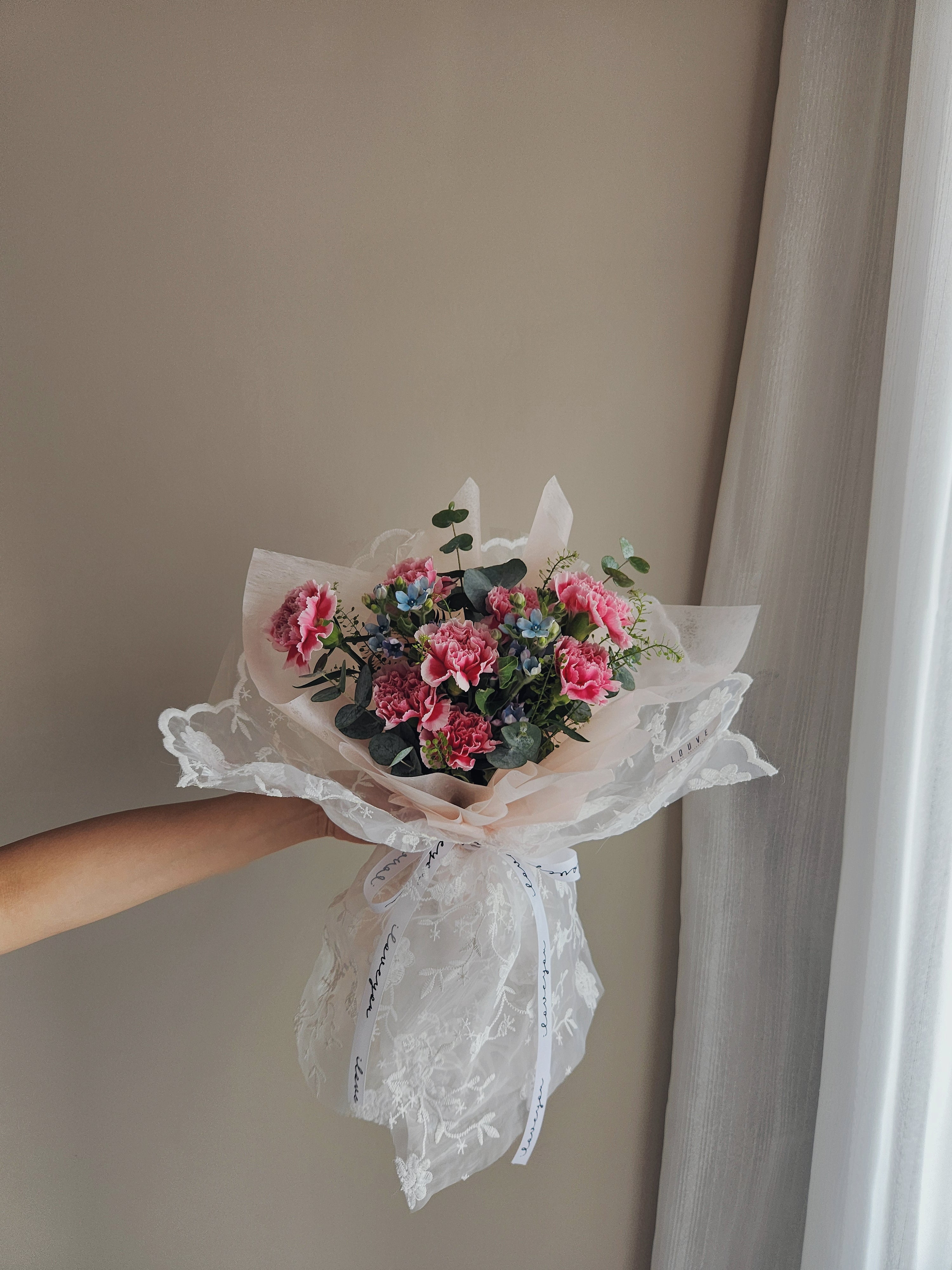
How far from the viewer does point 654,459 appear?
1.20 meters

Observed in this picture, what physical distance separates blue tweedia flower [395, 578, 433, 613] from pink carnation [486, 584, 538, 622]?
65mm

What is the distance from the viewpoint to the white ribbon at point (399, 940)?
2.71 ft

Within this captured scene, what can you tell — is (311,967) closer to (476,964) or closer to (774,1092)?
(476,964)

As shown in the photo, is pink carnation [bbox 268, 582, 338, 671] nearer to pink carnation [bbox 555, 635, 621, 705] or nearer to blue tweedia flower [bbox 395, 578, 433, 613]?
blue tweedia flower [bbox 395, 578, 433, 613]

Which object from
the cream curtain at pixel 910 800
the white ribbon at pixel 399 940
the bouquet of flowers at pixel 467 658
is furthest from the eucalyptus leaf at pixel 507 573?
the cream curtain at pixel 910 800

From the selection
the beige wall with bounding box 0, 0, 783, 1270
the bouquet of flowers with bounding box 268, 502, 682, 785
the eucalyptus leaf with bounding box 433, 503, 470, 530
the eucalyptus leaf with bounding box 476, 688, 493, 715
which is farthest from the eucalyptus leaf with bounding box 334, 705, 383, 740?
the beige wall with bounding box 0, 0, 783, 1270

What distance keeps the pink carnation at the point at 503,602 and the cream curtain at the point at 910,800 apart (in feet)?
1.35

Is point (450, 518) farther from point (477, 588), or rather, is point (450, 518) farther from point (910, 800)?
point (910, 800)

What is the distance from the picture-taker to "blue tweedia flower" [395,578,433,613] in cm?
77

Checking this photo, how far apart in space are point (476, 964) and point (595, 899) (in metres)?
0.46

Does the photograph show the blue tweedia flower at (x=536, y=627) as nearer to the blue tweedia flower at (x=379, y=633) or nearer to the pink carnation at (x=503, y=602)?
the pink carnation at (x=503, y=602)

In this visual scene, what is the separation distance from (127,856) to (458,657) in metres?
0.43

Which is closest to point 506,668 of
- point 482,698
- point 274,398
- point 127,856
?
point 482,698

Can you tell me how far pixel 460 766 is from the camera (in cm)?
75
